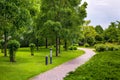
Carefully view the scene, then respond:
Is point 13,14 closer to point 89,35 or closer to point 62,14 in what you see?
point 62,14

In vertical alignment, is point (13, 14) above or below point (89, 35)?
above

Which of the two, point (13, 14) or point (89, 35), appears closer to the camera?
point (13, 14)

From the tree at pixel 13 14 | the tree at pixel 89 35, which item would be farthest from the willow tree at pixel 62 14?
the tree at pixel 89 35

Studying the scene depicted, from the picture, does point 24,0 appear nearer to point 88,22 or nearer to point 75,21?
point 75,21

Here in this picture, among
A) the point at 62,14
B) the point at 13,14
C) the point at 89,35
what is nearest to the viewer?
the point at 13,14

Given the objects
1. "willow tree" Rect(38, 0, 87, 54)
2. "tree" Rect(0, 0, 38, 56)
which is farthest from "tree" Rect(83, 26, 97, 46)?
"tree" Rect(0, 0, 38, 56)

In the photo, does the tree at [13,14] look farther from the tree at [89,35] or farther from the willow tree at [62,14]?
the tree at [89,35]

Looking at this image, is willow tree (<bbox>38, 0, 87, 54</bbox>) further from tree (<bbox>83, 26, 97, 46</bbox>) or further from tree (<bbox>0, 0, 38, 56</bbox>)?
tree (<bbox>83, 26, 97, 46</bbox>)

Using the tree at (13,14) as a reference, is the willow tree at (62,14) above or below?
above

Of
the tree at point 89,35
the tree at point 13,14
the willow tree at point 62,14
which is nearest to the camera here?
the tree at point 13,14

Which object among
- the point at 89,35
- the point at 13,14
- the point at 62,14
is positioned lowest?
the point at 89,35

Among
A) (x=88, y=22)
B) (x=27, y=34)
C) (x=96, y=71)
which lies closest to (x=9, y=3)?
(x=96, y=71)

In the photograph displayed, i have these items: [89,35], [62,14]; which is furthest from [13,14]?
[89,35]

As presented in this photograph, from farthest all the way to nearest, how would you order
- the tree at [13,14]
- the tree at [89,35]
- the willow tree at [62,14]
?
the tree at [89,35], the willow tree at [62,14], the tree at [13,14]
